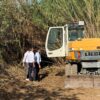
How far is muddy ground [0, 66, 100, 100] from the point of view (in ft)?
43.9

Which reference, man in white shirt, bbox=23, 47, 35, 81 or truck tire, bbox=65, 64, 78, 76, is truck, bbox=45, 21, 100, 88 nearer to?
truck tire, bbox=65, 64, 78, 76

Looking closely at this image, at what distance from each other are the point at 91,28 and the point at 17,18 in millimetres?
3645

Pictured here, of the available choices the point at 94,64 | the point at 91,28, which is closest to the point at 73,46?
the point at 94,64

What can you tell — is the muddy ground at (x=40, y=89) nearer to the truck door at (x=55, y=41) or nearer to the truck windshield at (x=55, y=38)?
the truck door at (x=55, y=41)

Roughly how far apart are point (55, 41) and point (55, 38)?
172 millimetres

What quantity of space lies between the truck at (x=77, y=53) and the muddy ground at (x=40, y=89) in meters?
0.44

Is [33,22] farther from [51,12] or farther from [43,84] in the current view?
[43,84]

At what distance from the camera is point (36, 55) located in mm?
17641

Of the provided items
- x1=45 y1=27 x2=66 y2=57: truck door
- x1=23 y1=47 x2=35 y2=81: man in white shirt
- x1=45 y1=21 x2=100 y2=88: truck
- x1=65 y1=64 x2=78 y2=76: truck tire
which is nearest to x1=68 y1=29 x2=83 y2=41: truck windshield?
x1=45 y1=21 x2=100 y2=88: truck

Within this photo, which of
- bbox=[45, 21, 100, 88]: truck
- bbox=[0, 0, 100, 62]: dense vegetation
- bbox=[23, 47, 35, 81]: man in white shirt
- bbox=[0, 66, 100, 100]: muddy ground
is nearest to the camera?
bbox=[0, 66, 100, 100]: muddy ground

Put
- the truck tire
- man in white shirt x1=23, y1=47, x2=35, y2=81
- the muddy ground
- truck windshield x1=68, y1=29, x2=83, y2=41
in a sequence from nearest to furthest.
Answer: the muddy ground < the truck tire < truck windshield x1=68, y1=29, x2=83, y2=41 < man in white shirt x1=23, y1=47, x2=35, y2=81

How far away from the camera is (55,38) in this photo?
17.0m

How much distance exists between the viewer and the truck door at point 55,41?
1670 centimetres

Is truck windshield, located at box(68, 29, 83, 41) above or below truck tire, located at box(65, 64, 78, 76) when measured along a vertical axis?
above
